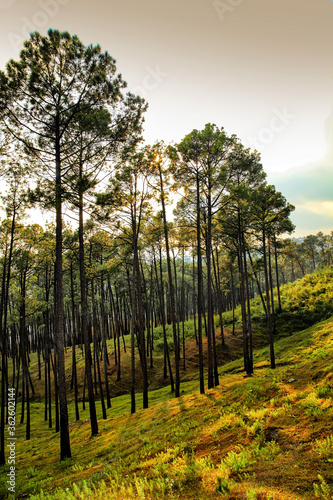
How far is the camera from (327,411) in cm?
567

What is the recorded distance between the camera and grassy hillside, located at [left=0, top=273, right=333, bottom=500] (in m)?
4.07

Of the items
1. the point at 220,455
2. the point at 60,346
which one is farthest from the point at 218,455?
the point at 60,346

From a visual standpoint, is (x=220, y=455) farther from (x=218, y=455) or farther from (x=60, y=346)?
(x=60, y=346)

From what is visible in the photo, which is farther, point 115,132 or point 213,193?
point 213,193

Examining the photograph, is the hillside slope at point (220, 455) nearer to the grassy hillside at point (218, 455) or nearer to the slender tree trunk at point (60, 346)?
the grassy hillside at point (218, 455)

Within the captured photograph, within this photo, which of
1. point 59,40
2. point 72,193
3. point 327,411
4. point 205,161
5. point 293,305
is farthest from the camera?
point 293,305

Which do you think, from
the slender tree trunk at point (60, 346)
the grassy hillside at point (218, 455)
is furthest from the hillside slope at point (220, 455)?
the slender tree trunk at point (60, 346)

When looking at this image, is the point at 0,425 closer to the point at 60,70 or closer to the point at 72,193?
the point at 72,193

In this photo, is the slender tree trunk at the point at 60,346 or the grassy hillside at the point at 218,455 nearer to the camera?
the grassy hillside at the point at 218,455

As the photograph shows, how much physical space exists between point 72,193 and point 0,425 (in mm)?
12540

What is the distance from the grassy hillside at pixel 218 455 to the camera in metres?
4.07

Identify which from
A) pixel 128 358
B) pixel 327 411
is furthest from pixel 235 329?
pixel 327 411

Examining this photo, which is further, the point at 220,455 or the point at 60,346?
the point at 60,346

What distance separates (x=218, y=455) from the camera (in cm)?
555
